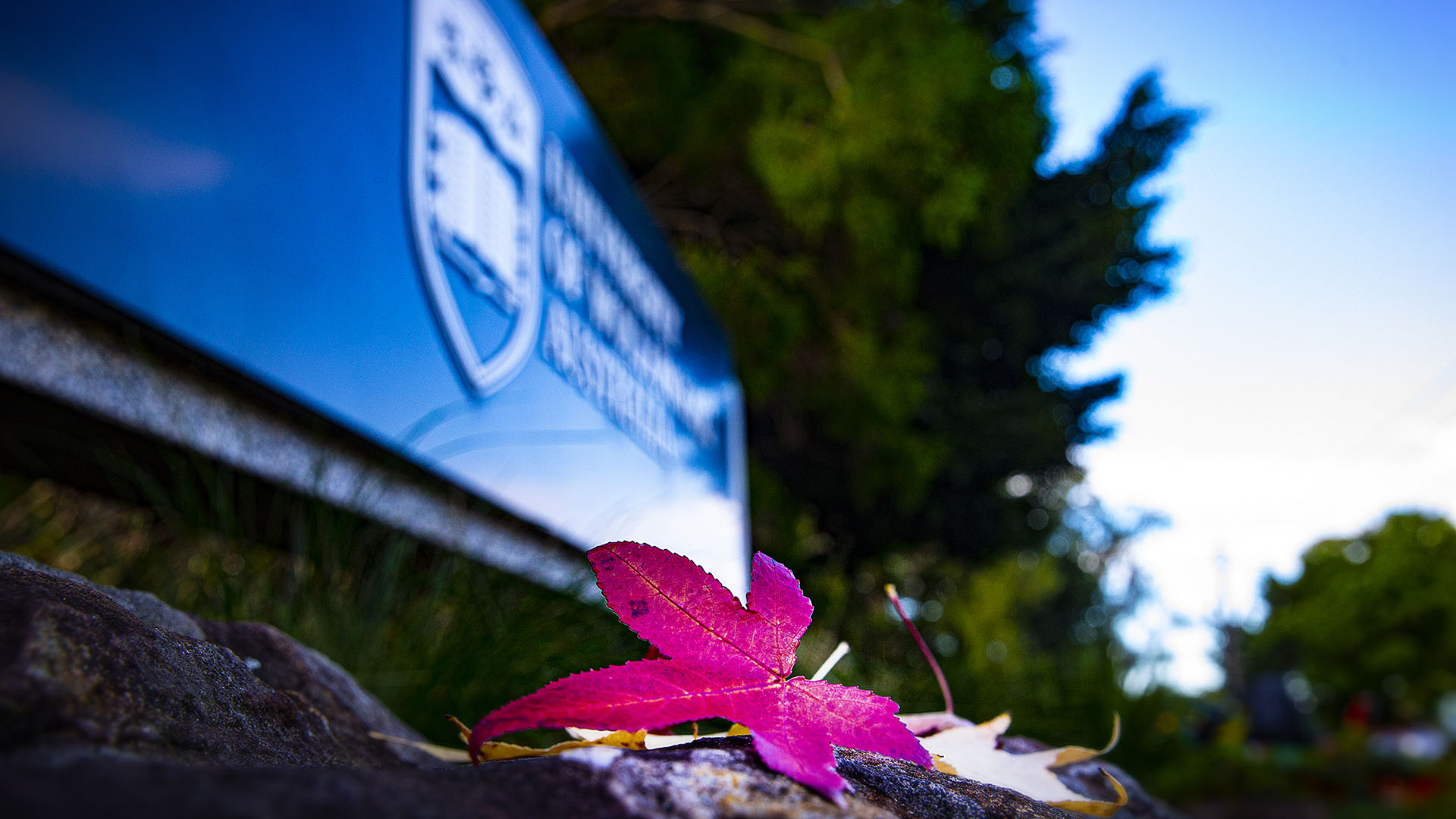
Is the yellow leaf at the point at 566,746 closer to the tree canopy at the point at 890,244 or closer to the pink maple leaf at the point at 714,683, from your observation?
the pink maple leaf at the point at 714,683

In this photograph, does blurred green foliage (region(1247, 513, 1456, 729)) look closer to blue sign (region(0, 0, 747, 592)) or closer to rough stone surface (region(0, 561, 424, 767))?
blue sign (region(0, 0, 747, 592))

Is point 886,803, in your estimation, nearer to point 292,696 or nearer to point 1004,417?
point 292,696

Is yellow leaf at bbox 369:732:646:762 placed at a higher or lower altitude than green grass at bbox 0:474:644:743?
higher

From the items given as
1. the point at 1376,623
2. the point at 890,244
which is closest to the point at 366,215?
the point at 890,244

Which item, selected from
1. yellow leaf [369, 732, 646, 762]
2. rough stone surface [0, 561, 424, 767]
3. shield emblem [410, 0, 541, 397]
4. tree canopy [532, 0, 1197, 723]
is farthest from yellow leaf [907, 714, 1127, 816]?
tree canopy [532, 0, 1197, 723]

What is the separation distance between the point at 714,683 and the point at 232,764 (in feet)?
0.73

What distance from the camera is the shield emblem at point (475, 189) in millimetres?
2295

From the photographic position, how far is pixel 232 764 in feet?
1.31

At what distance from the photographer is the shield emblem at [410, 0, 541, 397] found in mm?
2295

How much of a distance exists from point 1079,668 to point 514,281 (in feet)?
7.50

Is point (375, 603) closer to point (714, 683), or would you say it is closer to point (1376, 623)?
point (714, 683)

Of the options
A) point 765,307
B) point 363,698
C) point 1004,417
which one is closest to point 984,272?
point 1004,417

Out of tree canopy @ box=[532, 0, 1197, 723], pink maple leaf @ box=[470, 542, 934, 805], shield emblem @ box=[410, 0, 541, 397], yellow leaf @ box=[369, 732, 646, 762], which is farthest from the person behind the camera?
tree canopy @ box=[532, 0, 1197, 723]

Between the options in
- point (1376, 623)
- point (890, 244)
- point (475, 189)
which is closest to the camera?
point (475, 189)
